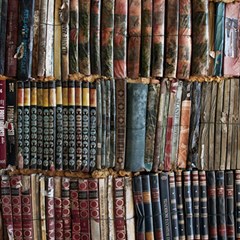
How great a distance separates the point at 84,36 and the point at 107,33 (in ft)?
0.21

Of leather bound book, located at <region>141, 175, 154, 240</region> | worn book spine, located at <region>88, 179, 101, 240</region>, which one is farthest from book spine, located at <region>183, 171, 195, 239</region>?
worn book spine, located at <region>88, 179, 101, 240</region>

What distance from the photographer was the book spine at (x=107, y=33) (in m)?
1.31

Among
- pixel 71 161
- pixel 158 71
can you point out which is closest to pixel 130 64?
pixel 158 71

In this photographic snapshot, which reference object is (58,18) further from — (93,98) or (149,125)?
(149,125)

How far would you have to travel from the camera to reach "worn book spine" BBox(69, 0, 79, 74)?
1.30 m

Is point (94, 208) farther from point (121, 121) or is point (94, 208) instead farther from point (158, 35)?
point (158, 35)

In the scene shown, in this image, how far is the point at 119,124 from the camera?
132cm

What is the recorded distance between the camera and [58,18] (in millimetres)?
1306

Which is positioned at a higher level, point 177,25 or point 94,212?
point 177,25

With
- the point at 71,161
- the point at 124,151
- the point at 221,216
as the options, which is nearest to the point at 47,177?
the point at 71,161

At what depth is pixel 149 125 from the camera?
4.40 ft

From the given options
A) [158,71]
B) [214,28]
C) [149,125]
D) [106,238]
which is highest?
[214,28]

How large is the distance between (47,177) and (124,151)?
231 millimetres

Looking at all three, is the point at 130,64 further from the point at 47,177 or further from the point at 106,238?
the point at 106,238
